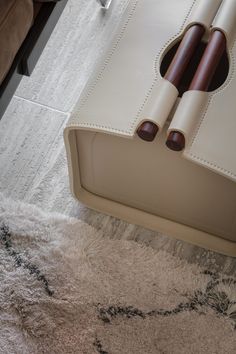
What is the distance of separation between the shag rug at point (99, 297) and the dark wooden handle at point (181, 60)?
376mm

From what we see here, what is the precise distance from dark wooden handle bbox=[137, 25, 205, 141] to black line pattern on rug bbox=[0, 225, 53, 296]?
1.48 ft

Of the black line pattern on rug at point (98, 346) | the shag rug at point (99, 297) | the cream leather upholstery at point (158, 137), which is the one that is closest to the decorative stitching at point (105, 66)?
the cream leather upholstery at point (158, 137)

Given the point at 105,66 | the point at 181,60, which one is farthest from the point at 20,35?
the point at 181,60

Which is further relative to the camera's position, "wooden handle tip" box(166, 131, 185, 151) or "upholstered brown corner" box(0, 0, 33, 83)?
"upholstered brown corner" box(0, 0, 33, 83)

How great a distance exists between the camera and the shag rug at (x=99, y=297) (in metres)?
1.07

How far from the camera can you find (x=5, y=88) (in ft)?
3.65

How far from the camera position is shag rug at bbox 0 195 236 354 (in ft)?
3.51

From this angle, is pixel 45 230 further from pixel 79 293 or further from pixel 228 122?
pixel 228 122

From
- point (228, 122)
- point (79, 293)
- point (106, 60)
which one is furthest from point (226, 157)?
point (79, 293)

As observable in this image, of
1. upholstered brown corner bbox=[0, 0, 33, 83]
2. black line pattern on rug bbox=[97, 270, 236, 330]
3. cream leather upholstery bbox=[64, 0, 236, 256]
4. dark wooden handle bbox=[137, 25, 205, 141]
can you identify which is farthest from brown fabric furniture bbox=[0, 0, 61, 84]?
black line pattern on rug bbox=[97, 270, 236, 330]

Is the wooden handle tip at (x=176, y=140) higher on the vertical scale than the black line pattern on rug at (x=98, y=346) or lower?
higher

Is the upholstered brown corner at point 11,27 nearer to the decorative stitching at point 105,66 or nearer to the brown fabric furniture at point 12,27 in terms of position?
the brown fabric furniture at point 12,27

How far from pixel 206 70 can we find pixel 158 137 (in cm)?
16

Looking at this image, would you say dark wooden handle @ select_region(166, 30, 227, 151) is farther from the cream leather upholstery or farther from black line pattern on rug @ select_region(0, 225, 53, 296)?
black line pattern on rug @ select_region(0, 225, 53, 296)
